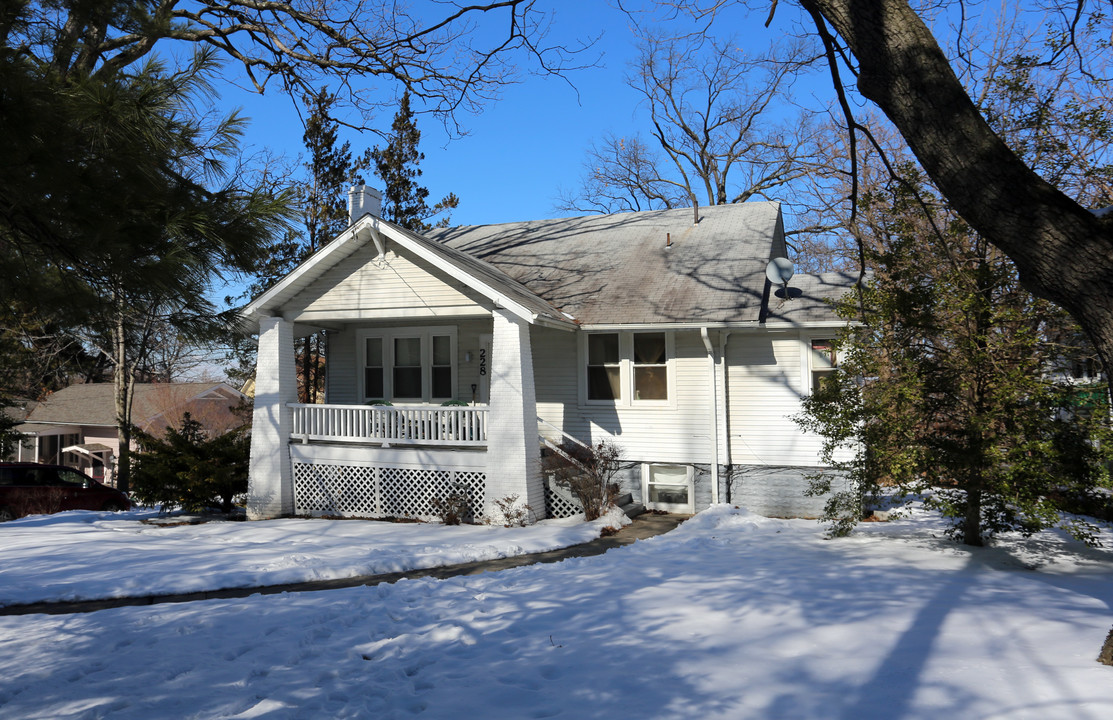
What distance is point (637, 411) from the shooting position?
14203 millimetres

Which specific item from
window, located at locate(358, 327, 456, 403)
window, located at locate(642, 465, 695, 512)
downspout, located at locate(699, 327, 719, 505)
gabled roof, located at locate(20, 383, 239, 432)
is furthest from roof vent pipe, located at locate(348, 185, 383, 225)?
gabled roof, located at locate(20, 383, 239, 432)

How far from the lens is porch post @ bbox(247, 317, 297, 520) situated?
47.1ft

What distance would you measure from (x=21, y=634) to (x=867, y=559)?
29.5 ft

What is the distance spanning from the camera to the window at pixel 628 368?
14.2 meters

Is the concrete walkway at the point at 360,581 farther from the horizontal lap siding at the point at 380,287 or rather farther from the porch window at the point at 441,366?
the porch window at the point at 441,366

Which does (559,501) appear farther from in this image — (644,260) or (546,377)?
(644,260)

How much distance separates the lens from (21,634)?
660cm

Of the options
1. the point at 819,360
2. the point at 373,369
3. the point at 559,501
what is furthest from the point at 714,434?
the point at 373,369

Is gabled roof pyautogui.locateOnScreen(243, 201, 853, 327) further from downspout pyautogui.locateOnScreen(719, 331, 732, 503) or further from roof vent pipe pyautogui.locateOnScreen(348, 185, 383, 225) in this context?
roof vent pipe pyautogui.locateOnScreen(348, 185, 383, 225)

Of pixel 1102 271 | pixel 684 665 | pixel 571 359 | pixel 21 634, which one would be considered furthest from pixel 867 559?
pixel 21 634

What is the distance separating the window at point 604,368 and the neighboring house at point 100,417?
2143cm

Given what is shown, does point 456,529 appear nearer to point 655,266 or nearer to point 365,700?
point 655,266

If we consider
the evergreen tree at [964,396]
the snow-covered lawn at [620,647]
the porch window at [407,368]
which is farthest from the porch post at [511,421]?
the evergreen tree at [964,396]

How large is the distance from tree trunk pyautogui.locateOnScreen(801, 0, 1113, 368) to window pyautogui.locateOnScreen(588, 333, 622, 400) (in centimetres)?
1020
